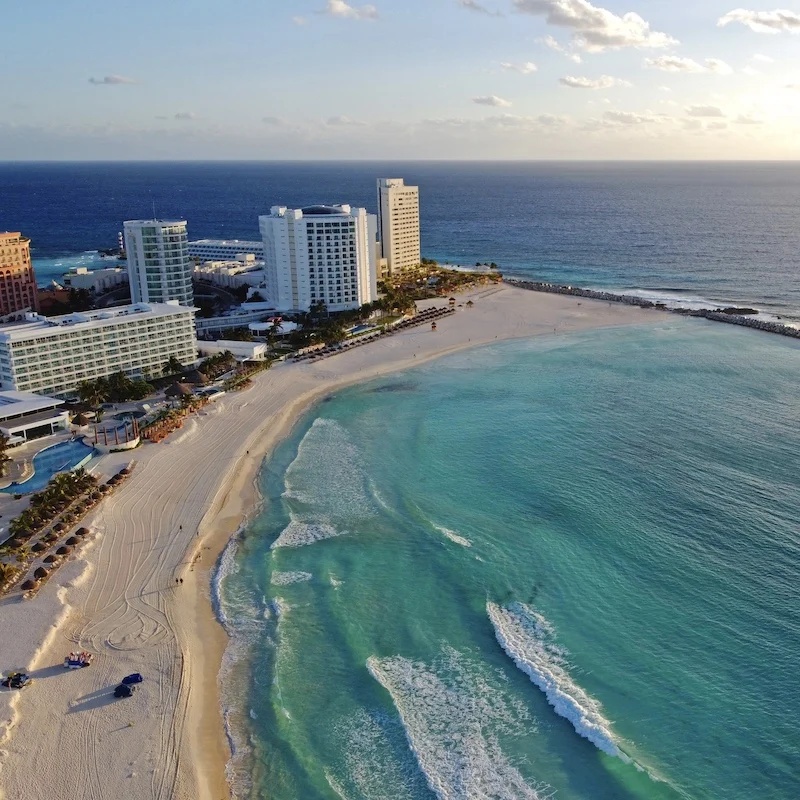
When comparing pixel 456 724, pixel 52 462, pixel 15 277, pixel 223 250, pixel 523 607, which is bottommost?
pixel 456 724

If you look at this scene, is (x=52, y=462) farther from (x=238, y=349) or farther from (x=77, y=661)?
(x=238, y=349)

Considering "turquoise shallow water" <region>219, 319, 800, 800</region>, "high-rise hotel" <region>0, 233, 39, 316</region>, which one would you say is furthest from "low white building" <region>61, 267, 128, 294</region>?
"turquoise shallow water" <region>219, 319, 800, 800</region>

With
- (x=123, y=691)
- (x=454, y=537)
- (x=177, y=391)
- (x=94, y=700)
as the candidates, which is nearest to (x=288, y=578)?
(x=454, y=537)

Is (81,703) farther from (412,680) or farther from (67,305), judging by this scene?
(67,305)

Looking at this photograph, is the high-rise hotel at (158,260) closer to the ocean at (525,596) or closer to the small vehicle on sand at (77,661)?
the ocean at (525,596)

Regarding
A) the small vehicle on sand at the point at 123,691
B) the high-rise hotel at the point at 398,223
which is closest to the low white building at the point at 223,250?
the high-rise hotel at the point at 398,223

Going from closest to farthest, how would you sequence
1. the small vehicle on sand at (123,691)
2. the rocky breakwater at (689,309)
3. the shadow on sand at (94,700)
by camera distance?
the shadow on sand at (94,700), the small vehicle on sand at (123,691), the rocky breakwater at (689,309)
